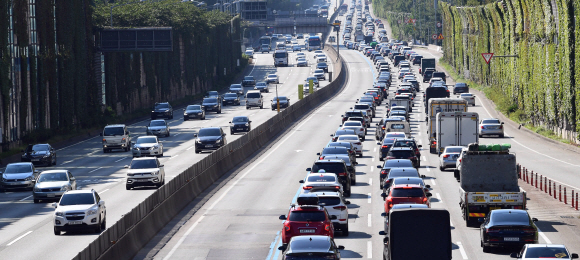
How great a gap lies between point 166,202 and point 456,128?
21.5 metres

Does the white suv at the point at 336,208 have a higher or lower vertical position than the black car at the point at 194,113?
lower

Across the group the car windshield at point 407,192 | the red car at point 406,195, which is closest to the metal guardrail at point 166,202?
the red car at point 406,195

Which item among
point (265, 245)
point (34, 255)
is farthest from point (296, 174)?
point (34, 255)

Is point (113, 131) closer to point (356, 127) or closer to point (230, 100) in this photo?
point (356, 127)

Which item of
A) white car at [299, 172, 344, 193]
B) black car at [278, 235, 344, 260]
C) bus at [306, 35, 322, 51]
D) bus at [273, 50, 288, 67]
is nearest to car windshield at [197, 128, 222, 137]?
white car at [299, 172, 344, 193]

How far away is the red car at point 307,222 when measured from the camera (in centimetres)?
2469

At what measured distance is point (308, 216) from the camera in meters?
25.0

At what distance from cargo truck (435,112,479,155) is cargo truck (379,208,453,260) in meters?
28.5

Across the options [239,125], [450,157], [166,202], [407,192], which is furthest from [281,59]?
[407,192]

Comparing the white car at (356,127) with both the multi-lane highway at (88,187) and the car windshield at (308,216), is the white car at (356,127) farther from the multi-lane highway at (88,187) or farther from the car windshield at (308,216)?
the car windshield at (308,216)

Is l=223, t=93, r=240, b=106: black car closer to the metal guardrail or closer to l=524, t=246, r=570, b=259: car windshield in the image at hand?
the metal guardrail

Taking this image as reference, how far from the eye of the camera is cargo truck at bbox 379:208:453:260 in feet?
66.5

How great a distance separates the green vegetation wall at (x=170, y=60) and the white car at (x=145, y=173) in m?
48.5

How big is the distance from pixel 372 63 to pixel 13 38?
95382 mm
